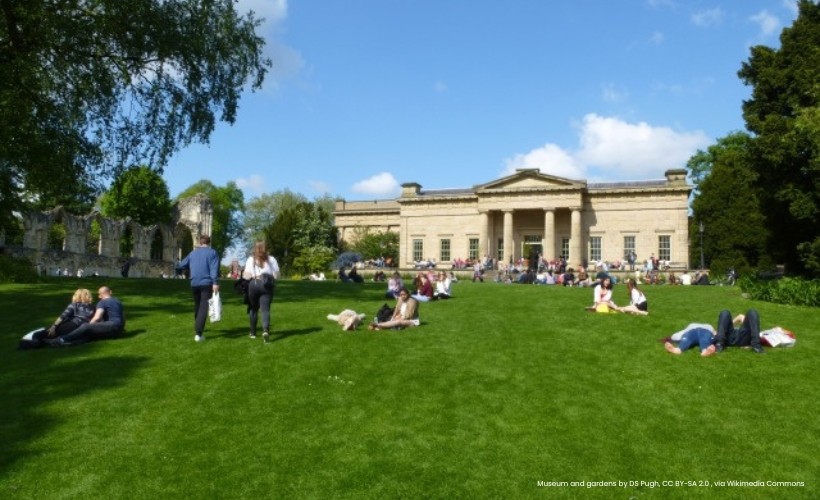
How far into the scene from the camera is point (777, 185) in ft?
78.4

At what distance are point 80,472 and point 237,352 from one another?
14.6 ft

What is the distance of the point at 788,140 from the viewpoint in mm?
21156

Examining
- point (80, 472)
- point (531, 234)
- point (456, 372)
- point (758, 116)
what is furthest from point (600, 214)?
point (80, 472)

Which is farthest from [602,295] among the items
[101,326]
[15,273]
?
[15,273]

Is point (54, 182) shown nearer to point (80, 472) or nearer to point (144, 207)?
point (80, 472)

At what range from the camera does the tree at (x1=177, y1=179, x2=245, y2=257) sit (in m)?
86.4

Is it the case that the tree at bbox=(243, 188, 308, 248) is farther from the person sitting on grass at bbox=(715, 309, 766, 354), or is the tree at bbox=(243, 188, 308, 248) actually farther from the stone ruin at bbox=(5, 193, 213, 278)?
the person sitting on grass at bbox=(715, 309, 766, 354)

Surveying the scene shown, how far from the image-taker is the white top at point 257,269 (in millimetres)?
11867

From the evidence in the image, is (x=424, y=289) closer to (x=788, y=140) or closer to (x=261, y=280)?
(x=261, y=280)

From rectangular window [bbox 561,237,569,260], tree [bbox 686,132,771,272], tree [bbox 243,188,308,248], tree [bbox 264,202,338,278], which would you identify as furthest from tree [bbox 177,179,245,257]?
tree [bbox 686,132,771,272]

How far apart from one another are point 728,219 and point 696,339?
4823 centimetres

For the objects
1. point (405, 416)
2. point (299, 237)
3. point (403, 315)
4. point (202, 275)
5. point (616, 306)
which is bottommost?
point (405, 416)

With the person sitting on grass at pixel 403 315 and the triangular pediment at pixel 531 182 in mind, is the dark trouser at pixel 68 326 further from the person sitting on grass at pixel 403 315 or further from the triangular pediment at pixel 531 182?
the triangular pediment at pixel 531 182

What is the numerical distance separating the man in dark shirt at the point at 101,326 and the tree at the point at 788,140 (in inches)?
756
